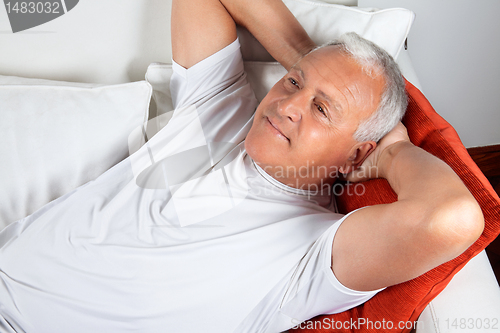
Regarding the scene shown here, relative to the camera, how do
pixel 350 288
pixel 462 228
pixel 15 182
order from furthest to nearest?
pixel 15 182, pixel 350 288, pixel 462 228

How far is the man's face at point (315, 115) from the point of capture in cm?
96

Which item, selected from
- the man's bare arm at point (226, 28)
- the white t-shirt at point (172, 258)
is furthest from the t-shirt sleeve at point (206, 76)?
the white t-shirt at point (172, 258)

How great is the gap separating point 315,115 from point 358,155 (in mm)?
213

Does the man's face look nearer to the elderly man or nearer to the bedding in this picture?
the elderly man

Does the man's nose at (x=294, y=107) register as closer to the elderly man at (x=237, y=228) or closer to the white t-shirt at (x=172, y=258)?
the elderly man at (x=237, y=228)

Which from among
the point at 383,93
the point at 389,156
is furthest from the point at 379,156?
the point at 383,93

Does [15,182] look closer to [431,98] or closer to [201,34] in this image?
[201,34]

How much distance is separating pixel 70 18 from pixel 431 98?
5.25 feet

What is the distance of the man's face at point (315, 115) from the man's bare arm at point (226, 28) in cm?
20

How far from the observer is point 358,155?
1.08 m

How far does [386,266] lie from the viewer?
0.74 metres

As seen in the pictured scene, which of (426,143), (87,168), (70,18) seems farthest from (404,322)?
(70,18)

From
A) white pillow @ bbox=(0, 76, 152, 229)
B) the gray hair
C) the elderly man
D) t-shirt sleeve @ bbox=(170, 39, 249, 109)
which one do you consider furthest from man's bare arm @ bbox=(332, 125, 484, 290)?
white pillow @ bbox=(0, 76, 152, 229)

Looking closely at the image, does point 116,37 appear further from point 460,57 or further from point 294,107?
point 460,57
